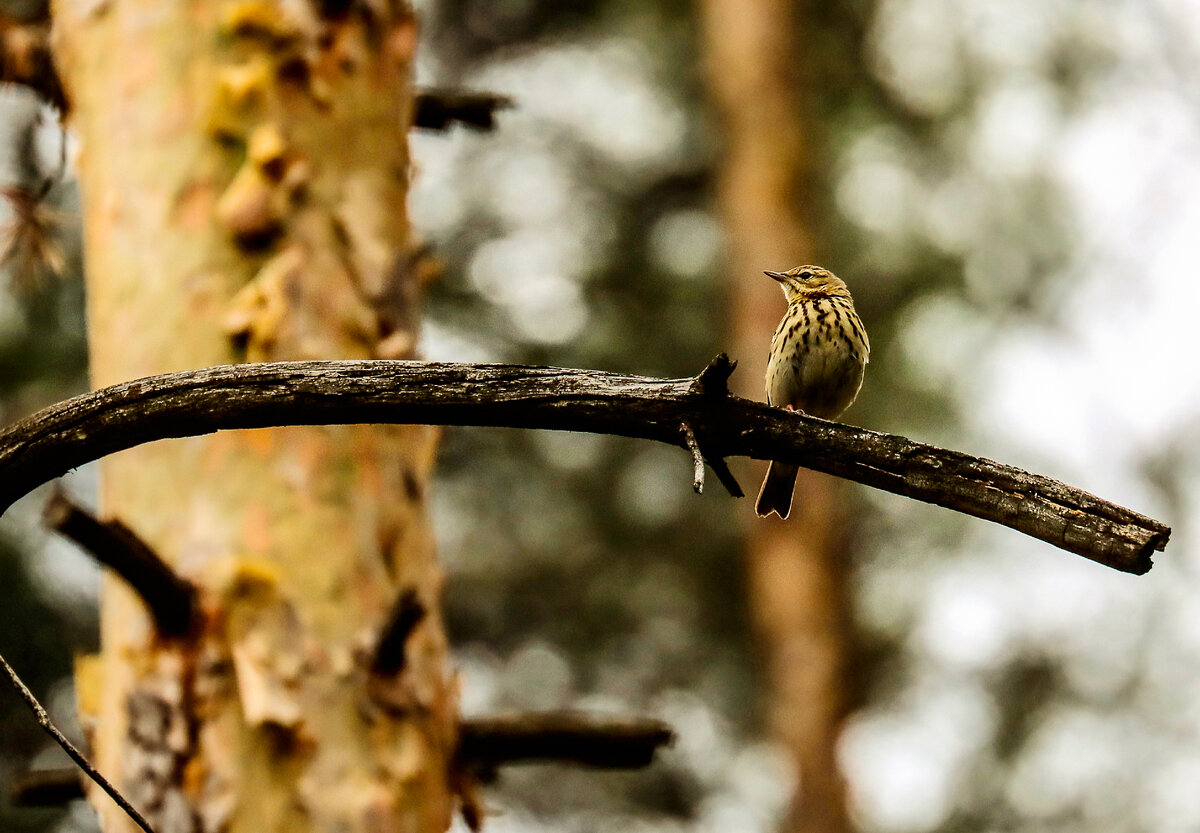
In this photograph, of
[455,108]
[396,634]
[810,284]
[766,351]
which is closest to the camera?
[396,634]

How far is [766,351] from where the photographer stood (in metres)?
6.57

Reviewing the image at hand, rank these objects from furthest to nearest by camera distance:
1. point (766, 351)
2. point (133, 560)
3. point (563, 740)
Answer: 1. point (766, 351)
2. point (563, 740)
3. point (133, 560)

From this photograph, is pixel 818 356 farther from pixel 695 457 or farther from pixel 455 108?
pixel 695 457

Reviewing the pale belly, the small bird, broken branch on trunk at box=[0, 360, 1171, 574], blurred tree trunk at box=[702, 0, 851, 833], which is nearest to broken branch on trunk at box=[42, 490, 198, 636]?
broken branch on trunk at box=[0, 360, 1171, 574]

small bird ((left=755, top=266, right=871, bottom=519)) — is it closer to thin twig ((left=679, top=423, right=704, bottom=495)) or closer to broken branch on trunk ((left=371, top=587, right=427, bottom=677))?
broken branch on trunk ((left=371, top=587, right=427, bottom=677))

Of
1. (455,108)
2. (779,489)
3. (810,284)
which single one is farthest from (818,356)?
(455,108)

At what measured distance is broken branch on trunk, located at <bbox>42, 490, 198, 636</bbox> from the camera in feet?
6.46

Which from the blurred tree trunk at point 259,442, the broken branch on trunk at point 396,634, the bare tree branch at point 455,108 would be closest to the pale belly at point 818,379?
the bare tree branch at point 455,108

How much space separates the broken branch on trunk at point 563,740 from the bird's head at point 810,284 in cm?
161

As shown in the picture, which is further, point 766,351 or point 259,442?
point 766,351

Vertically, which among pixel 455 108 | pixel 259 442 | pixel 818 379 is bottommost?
pixel 259 442

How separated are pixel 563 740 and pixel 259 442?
1.03 meters

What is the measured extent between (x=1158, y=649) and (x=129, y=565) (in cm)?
967

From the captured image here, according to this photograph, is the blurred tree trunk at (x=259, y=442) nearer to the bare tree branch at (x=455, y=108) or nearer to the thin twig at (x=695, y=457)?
the bare tree branch at (x=455, y=108)
